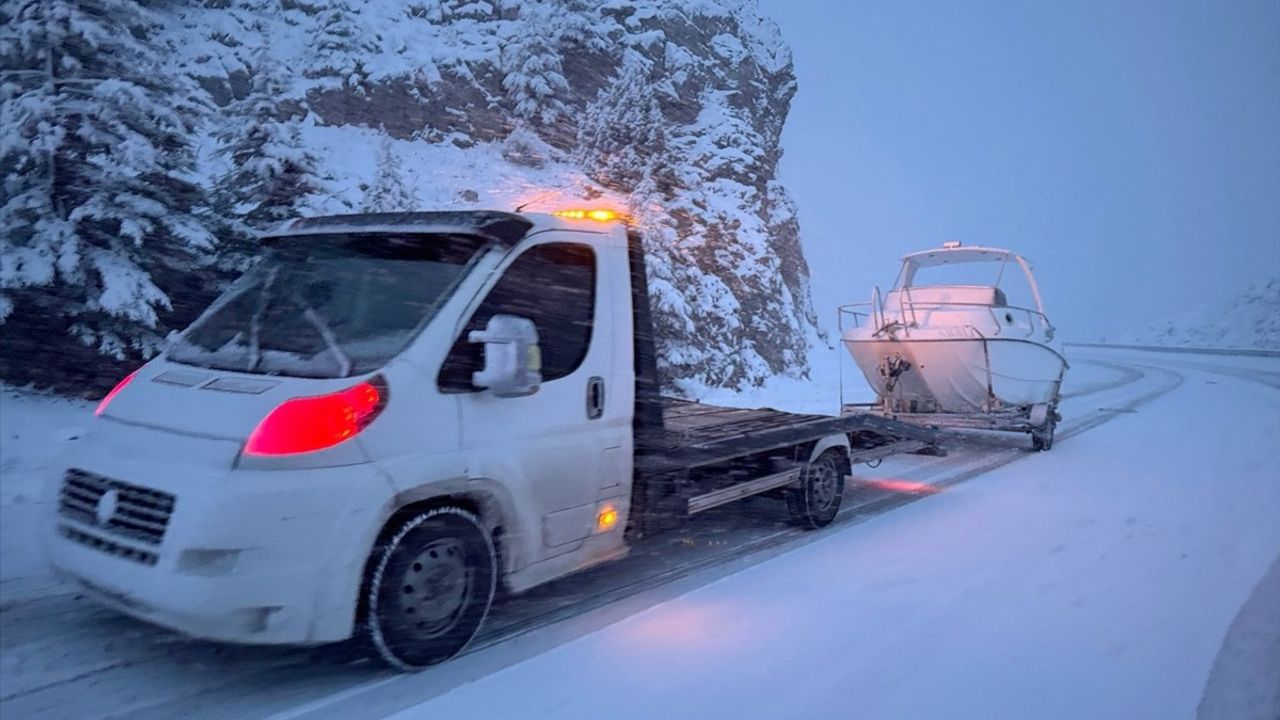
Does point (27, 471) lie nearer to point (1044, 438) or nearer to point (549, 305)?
point (549, 305)

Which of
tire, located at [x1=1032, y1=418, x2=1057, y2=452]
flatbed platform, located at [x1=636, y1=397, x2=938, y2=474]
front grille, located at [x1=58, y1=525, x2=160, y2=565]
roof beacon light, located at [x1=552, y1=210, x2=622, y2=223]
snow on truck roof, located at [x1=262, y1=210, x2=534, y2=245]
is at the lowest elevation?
tire, located at [x1=1032, y1=418, x2=1057, y2=452]

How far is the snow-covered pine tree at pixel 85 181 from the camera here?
9.38 metres

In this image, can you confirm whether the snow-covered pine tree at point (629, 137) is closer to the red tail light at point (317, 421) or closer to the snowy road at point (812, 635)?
the snowy road at point (812, 635)

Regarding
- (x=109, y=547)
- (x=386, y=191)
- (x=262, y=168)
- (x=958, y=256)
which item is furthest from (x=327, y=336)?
(x=386, y=191)

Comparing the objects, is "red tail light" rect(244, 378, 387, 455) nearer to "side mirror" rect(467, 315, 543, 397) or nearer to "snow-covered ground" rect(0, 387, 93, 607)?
"side mirror" rect(467, 315, 543, 397)

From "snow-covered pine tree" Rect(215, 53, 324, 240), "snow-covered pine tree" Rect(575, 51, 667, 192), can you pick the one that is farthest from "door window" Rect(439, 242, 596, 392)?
"snow-covered pine tree" Rect(575, 51, 667, 192)

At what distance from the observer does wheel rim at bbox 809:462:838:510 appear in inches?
266

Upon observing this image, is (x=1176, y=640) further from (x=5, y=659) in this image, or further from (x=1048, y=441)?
(x=1048, y=441)

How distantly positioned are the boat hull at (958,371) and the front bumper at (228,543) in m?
8.92

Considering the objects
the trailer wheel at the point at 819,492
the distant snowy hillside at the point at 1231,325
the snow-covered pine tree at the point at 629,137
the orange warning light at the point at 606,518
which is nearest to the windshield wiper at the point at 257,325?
the orange warning light at the point at 606,518

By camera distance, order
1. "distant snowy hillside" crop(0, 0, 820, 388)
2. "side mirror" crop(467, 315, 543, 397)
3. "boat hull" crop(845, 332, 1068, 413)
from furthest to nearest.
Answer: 1. "boat hull" crop(845, 332, 1068, 413)
2. "distant snowy hillside" crop(0, 0, 820, 388)
3. "side mirror" crop(467, 315, 543, 397)

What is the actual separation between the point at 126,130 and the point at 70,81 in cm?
92

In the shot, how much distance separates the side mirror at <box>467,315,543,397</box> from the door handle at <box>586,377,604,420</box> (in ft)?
2.03

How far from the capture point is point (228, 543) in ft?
10.6
